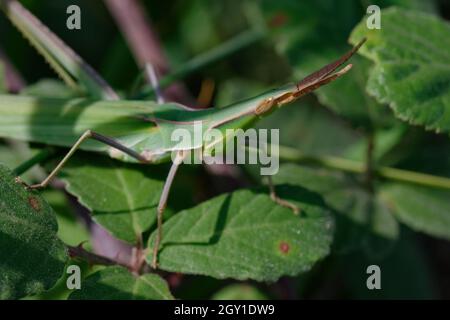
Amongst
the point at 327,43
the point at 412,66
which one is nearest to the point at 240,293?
the point at 412,66

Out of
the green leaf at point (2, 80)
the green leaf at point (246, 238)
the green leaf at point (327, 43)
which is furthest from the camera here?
the green leaf at point (327, 43)

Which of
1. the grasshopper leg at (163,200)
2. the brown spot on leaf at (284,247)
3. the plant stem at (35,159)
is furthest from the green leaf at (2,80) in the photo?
the brown spot on leaf at (284,247)

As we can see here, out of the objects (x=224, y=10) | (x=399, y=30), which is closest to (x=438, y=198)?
(x=399, y=30)

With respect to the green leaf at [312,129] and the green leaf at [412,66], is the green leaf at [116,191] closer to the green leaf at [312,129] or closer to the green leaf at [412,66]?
the green leaf at [412,66]

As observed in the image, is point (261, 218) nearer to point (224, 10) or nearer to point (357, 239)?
point (357, 239)

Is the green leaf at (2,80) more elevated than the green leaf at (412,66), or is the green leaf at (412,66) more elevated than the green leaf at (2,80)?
the green leaf at (2,80)

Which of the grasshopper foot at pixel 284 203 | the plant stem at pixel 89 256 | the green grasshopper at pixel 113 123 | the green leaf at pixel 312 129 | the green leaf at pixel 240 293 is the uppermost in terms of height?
the green leaf at pixel 312 129

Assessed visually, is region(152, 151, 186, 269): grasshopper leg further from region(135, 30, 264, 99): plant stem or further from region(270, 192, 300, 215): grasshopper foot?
region(135, 30, 264, 99): plant stem
